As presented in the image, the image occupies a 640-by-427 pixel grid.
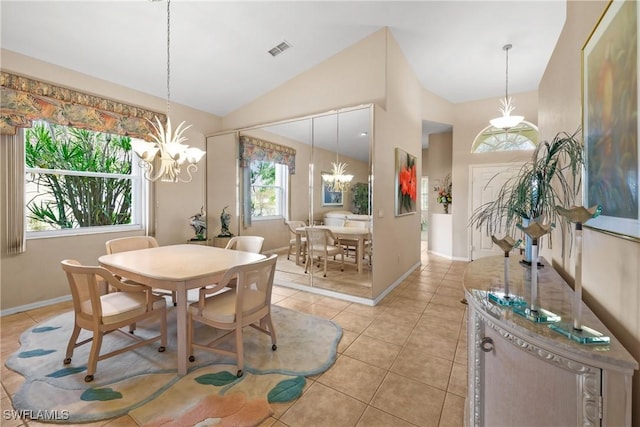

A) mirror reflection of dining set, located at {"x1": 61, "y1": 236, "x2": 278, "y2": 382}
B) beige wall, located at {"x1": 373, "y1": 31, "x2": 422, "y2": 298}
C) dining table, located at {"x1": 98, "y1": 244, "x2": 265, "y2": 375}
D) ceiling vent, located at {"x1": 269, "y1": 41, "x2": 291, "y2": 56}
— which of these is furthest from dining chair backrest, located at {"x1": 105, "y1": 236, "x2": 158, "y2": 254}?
ceiling vent, located at {"x1": 269, "y1": 41, "x2": 291, "y2": 56}

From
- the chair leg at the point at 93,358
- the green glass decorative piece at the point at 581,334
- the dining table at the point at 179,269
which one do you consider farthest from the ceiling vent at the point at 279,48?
the green glass decorative piece at the point at 581,334

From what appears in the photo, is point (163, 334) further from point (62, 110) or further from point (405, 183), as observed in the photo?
point (405, 183)

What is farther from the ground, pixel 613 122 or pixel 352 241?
pixel 613 122

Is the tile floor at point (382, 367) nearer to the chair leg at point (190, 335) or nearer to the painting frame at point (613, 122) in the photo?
the chair leg at point (190, 335)

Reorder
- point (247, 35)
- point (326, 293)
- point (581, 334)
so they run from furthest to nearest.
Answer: point (326, 293) → point (247, 35) → point (581, 334)

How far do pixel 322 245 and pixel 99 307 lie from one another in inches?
102

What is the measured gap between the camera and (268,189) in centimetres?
446

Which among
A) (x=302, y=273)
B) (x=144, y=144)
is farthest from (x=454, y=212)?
(x=144, y=144)

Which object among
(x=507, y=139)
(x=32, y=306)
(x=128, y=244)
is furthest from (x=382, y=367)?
(x=507, y=139)

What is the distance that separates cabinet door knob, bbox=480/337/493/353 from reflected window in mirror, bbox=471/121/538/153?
552 centimetres

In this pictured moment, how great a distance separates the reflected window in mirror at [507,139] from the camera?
5.27 m

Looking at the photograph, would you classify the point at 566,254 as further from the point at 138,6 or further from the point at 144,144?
the point at 138,6

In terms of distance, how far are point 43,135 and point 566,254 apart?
5375 mm

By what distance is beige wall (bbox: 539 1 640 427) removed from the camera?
0.96 meters
